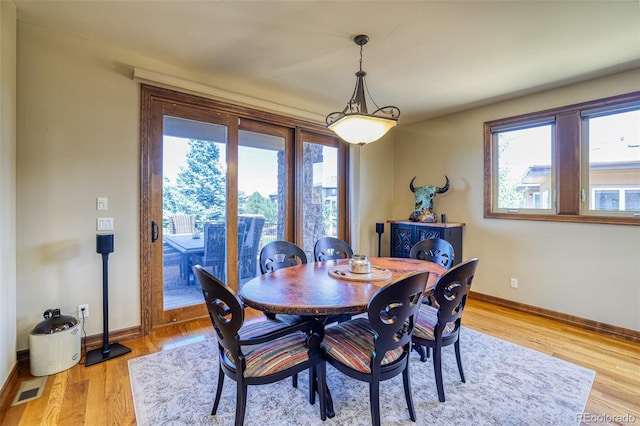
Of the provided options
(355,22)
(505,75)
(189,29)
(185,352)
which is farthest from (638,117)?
(185,352)

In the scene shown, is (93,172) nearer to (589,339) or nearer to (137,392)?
(137,392)

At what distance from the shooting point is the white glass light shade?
2155mm

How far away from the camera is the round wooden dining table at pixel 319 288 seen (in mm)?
1527

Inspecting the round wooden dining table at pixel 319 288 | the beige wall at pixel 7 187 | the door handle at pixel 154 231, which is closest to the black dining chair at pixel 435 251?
the round wooden dining table at pixel 319 288

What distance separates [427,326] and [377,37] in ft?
7.26

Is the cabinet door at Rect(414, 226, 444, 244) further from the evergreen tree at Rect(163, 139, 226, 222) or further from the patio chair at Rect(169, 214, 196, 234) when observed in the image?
the patio chair at Rect(169, 214, 196, 234)

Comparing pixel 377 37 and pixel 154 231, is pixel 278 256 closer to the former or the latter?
pixel 154 231

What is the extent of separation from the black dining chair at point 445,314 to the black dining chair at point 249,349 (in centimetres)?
72

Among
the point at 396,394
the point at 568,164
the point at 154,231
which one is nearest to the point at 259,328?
the point at 396,394

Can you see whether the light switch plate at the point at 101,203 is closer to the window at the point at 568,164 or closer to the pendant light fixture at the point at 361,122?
the pendant light fixture at the point at 361,122

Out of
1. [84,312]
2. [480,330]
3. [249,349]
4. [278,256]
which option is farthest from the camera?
[480,330]

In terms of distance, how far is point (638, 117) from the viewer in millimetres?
2867

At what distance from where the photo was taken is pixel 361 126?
223cm

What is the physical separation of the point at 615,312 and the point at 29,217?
5328 mm
